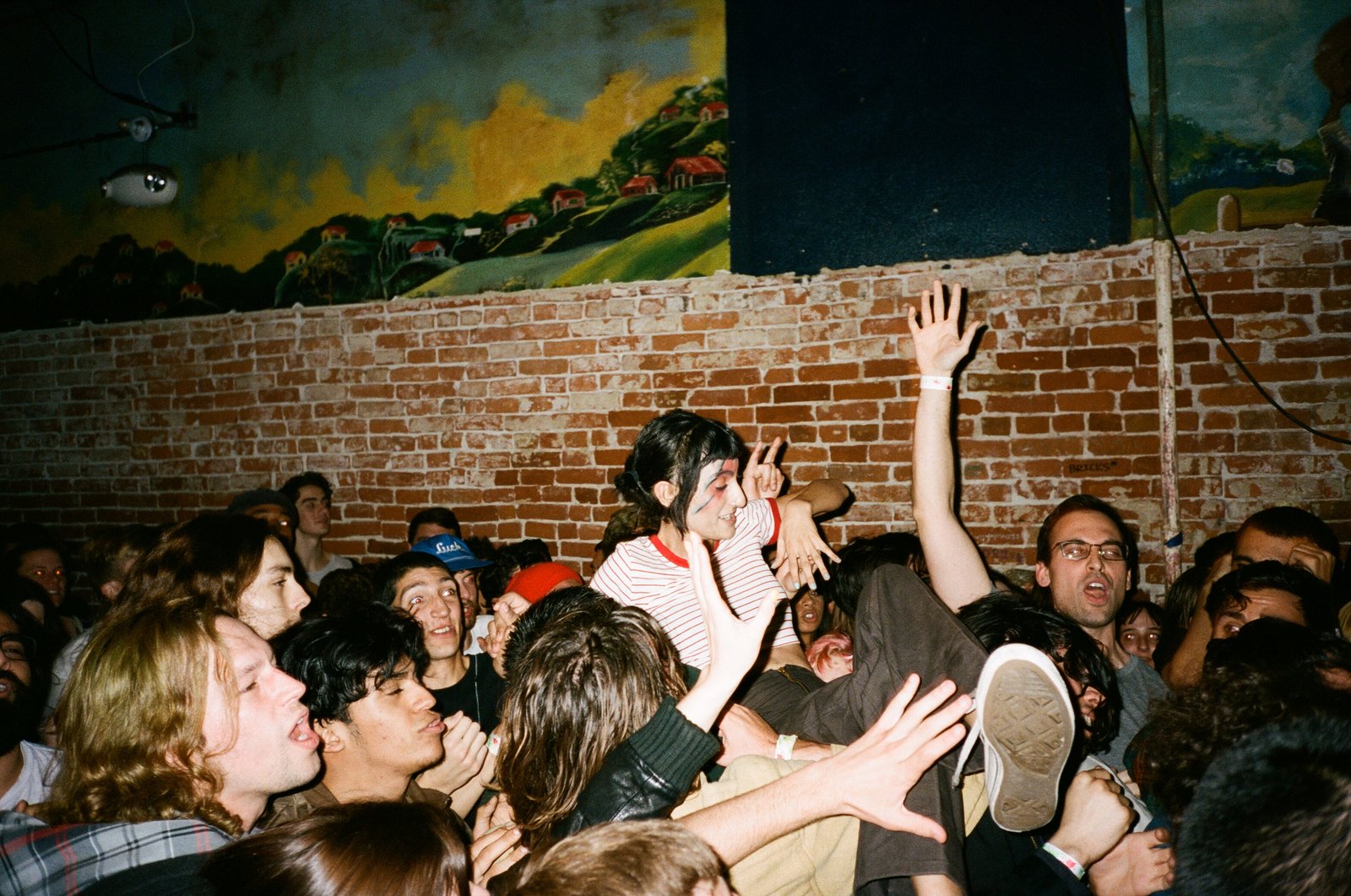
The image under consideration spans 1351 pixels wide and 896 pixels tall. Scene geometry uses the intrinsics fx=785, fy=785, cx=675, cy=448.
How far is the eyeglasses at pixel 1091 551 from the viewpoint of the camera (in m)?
2.91

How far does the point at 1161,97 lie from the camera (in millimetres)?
3518

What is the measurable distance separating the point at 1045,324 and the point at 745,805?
3.00m

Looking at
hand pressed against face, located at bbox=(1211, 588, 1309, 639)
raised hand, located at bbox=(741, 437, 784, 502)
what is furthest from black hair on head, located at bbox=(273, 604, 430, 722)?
hand pressed against face, located at bbox=(1211, 588, 1309, 639)

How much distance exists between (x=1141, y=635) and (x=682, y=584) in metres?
2.04

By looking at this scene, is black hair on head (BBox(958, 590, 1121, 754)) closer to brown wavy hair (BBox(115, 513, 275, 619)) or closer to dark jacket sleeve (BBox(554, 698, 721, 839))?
dark jacket sleeve (BBox(554, 698, 721, 839))

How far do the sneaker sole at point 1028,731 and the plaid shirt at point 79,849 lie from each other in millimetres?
1401

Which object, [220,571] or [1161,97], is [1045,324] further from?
[220,571]

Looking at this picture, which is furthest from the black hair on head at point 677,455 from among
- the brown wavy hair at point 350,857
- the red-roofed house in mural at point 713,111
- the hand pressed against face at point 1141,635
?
the red-roofed house in mural at point 713,111

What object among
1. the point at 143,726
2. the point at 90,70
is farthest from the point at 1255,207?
the point at 90,70

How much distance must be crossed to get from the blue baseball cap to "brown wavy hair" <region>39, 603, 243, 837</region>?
1929 millimetres

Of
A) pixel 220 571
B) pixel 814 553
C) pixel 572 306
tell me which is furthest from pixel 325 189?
pixel 814 553

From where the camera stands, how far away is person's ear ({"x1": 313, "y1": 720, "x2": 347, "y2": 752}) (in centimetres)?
207

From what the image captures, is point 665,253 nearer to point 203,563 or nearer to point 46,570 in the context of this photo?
point 203,563

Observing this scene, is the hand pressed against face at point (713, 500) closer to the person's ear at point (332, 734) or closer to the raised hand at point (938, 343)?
the raised hand at point (938, 343)
